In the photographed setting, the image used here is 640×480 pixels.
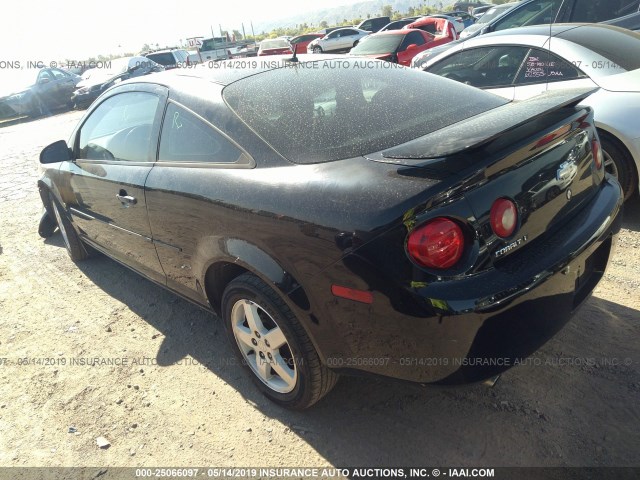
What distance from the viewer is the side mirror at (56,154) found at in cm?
367

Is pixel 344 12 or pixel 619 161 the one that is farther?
pixel 344 12

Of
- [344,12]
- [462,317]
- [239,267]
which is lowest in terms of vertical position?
[344,12]

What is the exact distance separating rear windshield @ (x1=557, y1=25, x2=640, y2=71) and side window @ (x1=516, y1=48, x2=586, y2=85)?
0.67ft

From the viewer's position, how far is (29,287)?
13.8 feet

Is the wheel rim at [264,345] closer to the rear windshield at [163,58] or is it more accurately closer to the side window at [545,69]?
the side window at [545,69]

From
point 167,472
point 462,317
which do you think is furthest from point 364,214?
point 167,472

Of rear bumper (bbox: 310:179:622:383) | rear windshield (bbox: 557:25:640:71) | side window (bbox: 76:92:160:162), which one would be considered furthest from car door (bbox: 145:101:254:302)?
rear windshield (bbox: 557:25:640:71)

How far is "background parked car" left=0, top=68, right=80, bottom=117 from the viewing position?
17234 millimetres

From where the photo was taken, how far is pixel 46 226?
204 inches

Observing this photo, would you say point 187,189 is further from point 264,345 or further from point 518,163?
point 518,163

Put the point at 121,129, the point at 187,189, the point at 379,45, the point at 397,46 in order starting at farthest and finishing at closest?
the point at 379,45 < the point at 397,46 < the point at 121,129 < the point at 187,189

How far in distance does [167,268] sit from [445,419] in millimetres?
1809

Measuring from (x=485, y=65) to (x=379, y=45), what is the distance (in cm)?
842

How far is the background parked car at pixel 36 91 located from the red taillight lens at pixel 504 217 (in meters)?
20.0
